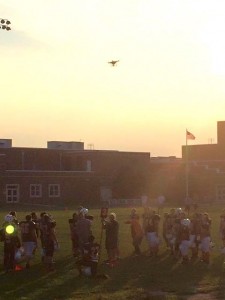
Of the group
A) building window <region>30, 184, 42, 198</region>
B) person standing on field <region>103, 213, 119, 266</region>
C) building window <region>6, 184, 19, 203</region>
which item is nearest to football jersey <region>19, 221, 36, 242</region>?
person standing on field <region>103, 213, 119, 266</region>

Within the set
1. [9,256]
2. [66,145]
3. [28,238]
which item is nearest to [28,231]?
[28,238]

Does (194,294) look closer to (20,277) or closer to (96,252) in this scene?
(96,252)

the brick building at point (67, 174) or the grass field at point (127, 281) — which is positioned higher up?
the brick building at point (67, 174)

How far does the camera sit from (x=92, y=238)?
2220 cm

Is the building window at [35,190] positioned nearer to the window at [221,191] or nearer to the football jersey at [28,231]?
the window at [221,191]

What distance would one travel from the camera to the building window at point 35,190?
82.7 metres

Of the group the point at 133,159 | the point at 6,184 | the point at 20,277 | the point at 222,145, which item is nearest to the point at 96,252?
the point at 20,277

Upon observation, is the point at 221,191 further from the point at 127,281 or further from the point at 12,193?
the point at 127,281

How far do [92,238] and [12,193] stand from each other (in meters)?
60.2

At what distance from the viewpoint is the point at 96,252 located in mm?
22094

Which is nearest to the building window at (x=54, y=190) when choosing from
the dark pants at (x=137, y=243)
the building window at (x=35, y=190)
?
the building window at (x=35, y=190)

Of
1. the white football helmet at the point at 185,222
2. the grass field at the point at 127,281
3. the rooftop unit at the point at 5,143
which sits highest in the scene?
the rooftop unit at the point at 5,143

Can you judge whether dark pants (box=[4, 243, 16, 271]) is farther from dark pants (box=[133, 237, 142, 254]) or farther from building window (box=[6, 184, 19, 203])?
building window (box=[6, 184, 19, 203])

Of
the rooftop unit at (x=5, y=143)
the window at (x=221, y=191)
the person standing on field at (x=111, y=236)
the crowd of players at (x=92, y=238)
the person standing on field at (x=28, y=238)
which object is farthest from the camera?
the window at (x=221, y=191)
